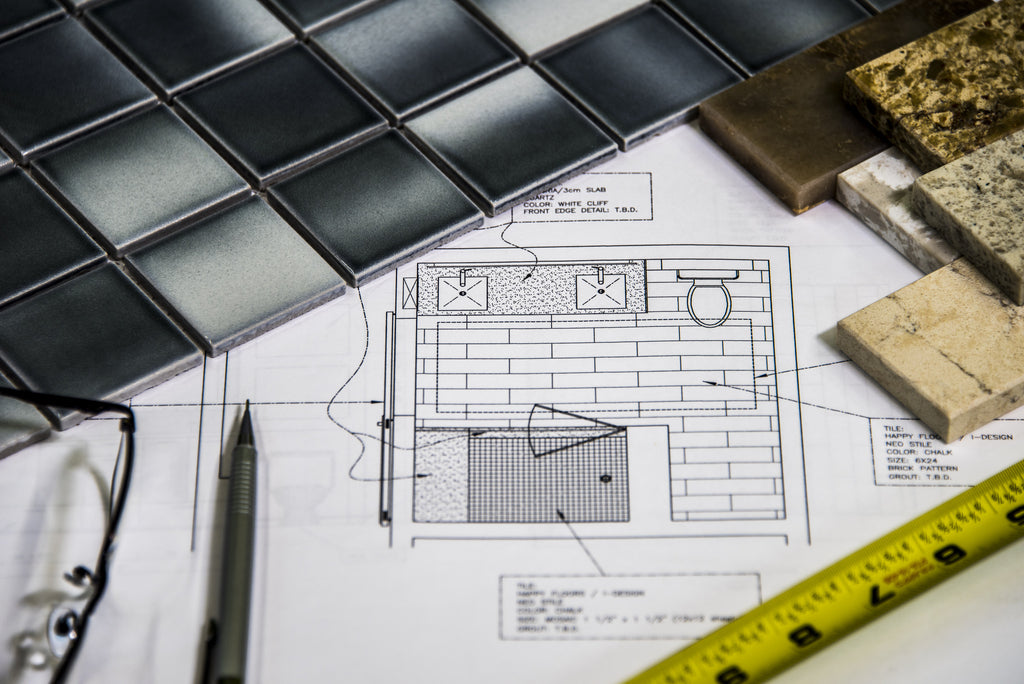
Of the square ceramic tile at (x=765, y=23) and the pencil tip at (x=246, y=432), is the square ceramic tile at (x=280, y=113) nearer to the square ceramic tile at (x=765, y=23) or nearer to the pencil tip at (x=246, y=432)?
the pencil tip at (x=246, y=432)

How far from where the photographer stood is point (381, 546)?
0.93 metres

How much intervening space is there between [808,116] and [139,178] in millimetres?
717

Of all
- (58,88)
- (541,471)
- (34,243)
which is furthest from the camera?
(58,88)

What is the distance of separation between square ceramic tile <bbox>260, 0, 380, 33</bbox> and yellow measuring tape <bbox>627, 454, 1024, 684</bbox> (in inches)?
31.6

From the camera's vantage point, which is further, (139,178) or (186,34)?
(186,34)

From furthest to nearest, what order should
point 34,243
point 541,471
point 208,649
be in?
point 34,243 → point 541,471 → point 208,649

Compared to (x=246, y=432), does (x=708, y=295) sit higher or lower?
higher

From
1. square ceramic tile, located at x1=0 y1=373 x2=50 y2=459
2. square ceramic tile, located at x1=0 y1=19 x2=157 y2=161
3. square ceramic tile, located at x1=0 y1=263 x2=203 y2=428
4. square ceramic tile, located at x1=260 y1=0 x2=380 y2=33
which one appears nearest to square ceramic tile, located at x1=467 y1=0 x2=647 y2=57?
square ceramic tile, located at x1=260 y1=0 x2=380 y2=33

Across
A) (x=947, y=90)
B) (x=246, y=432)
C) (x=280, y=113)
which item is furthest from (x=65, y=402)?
(x=947, y=90)

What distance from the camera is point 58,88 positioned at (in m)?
1.17

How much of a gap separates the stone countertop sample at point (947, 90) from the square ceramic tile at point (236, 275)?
1.95 ft

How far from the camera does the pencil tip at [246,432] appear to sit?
0.95 m

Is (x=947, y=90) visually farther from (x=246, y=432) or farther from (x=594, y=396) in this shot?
(x=246, y=432)

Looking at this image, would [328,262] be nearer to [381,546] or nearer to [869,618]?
[381,546]
